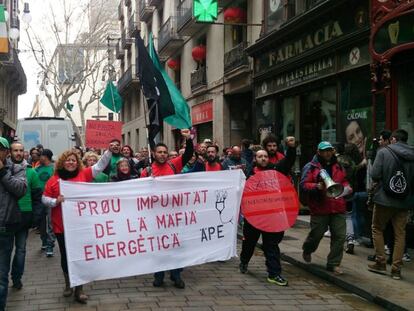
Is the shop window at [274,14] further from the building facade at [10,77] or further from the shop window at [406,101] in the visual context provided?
the building facade at [10,77]

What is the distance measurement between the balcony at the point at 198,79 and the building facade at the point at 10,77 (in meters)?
10.1

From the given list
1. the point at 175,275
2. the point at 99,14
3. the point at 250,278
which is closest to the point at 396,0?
the point at 250,278

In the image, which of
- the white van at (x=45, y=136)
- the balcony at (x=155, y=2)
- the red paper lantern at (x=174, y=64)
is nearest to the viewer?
the white van at (x=45, y=136)

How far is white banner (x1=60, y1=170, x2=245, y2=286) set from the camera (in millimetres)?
6156

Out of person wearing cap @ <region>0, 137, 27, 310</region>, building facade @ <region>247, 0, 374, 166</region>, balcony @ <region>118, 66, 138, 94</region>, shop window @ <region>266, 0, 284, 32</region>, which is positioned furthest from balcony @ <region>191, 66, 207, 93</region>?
person wearing cap @ <region>0, 137, 27, 310</region>

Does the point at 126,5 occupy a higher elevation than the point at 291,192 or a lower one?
higher

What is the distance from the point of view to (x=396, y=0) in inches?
368

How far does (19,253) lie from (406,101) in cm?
689

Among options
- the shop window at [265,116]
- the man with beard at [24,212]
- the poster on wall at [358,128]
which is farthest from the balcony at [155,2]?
the man with beard at [24,212]

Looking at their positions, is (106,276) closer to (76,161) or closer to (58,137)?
(76,161)

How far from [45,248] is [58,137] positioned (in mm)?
7695

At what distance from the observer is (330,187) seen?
6.90 meters

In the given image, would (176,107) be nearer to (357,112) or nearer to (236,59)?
(357,112)

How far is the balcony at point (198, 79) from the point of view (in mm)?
23172
